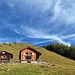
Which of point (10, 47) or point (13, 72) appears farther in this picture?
point (10, 47)

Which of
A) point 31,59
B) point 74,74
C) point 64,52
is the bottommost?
point 74,74

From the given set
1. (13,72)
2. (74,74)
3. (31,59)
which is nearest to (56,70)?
(74,74)

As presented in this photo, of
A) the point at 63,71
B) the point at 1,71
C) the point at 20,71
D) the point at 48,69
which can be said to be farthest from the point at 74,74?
the point at 1,71

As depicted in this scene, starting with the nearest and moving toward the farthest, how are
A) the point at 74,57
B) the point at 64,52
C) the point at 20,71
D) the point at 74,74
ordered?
the point at 74,74
the point at 20,71
the point at 74,57
the point at 64,52

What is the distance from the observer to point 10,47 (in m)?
194

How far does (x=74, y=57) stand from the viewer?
183 metres

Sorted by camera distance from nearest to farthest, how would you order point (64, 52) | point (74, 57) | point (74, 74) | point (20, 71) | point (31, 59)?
point (74, 74)
point (20, 71)
point (31, 59)
point (74, 57)
point (64, 52)

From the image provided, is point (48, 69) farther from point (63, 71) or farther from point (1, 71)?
point (1, 71)

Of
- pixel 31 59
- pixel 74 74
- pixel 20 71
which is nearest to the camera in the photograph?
pixel 74 74

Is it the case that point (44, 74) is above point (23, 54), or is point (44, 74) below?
below

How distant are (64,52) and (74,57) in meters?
15.5

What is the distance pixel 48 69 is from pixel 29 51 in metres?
45.1

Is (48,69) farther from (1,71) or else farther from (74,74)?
(1,71)

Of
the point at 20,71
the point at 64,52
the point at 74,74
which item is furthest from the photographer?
the point at 64,52
